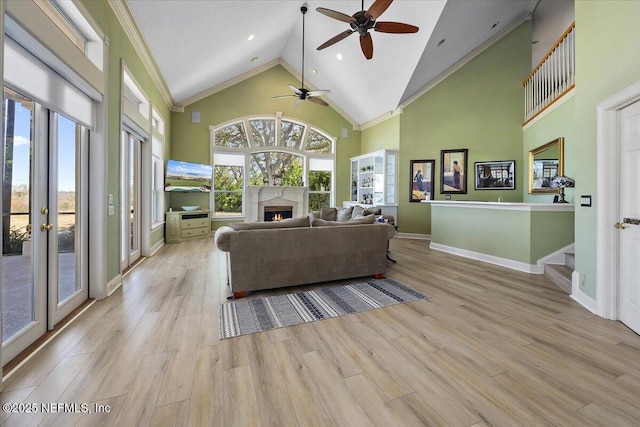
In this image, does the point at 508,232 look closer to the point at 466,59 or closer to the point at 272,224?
the point at 272,224

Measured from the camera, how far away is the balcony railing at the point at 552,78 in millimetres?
4500

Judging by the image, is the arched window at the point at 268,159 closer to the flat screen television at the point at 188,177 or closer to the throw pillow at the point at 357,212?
the flat screen television at the point at 188,177

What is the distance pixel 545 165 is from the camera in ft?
17.5

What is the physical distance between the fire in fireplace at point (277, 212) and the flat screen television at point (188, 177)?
1742mm

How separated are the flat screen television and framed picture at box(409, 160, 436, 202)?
5531 millimetres

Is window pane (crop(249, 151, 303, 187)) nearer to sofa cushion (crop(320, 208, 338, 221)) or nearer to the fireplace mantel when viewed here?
the fireplace mantel

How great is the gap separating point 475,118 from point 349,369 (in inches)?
269

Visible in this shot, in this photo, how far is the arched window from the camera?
793cm

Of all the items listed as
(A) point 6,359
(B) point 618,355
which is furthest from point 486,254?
(A) point 6,359

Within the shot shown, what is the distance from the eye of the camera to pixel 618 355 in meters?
1.98

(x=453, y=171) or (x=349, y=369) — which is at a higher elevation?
(x=453, y=171)

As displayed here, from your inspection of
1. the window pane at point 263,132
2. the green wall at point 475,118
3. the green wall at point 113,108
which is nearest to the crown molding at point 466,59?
the green wall at point 475,118

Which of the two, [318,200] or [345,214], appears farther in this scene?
[318,200]

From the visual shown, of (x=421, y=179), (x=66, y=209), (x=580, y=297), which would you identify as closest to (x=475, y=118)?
(x=421, y=179)
